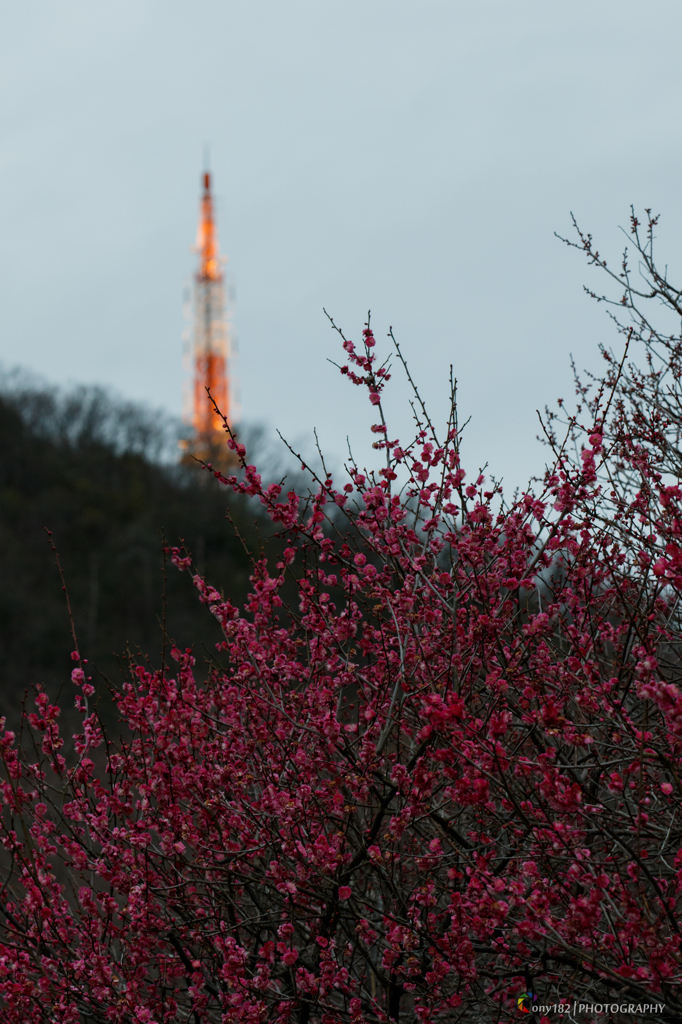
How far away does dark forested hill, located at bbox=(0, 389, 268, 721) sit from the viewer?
30141 mm

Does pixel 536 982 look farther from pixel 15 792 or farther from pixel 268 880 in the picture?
pixel 15 792

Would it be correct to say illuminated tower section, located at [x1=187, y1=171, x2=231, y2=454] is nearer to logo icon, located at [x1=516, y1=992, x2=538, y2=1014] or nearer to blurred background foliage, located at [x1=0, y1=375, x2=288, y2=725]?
blurred background foliage, located at [x1=0, y1=375, x2=288, y2=725]

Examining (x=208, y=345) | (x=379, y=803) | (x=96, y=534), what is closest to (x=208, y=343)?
(x=208, y=345)

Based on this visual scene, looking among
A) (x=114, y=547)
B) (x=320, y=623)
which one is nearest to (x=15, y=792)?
(x=320, y=623)

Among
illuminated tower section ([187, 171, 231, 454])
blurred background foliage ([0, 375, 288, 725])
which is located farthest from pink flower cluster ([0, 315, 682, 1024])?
illuminated tower section ([187, 171, 231, 454])

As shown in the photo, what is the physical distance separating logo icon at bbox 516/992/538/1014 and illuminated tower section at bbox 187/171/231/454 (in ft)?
123

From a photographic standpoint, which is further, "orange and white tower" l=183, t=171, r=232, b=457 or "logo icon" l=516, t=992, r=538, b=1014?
"orange and white tower" l=183, t=171, r=232, b=457

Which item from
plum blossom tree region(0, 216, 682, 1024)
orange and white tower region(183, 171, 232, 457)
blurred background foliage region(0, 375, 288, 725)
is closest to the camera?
plum blossom tree region(0, 216, 682, 1024)

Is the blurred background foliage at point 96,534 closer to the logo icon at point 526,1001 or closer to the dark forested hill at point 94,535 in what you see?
the dark forested hill at point 94,535

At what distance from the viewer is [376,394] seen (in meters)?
4.35

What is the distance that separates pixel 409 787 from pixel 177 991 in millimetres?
1562

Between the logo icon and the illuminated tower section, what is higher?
the illuminated tower section

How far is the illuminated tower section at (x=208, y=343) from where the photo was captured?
4241cm

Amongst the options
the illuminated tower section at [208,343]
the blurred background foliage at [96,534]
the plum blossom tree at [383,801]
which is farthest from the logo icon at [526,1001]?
the illuminated tower section at [208,343]
